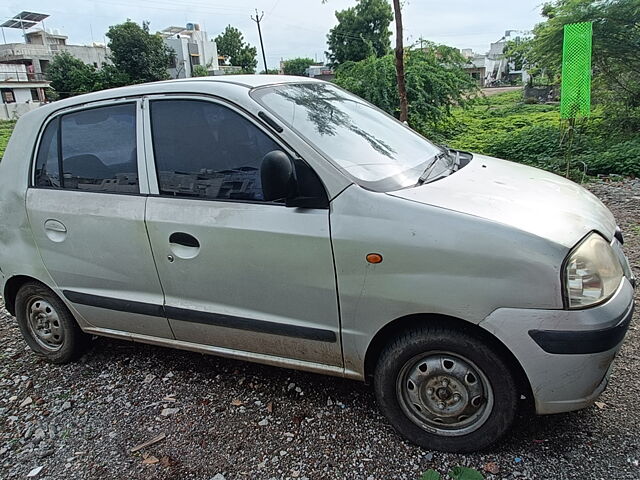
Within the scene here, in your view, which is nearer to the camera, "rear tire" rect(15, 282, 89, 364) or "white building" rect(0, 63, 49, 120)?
"rear tire" rect(15, 282, 89, 364)

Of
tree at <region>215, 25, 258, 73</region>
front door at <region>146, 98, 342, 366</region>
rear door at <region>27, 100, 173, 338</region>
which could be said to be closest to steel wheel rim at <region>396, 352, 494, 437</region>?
front door at <region>146, 98, 342, 366</region>

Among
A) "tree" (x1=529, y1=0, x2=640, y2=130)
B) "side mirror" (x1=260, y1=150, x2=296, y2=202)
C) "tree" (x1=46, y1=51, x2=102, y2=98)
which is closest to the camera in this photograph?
"side mirror" (x1=260, y1=150, x2=296, y2=202)

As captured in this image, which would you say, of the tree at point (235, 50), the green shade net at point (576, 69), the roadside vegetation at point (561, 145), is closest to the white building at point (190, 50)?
the tree at point (235, 50)

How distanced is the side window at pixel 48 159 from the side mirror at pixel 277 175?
164 cm

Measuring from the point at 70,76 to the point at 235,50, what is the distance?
99.9 ft

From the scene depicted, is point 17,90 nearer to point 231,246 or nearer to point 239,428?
point 231,246

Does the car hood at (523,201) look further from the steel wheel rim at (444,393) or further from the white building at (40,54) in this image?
the white building at (40,54)

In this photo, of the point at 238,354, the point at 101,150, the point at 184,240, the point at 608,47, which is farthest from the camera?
the point at 608,47

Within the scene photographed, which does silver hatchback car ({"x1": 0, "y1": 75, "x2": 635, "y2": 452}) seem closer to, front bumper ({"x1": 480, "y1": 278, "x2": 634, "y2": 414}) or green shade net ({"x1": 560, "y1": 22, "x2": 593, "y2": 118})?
front bumper ({"x1": 480, "y1": 278, "x2": 634, "y2": 414})

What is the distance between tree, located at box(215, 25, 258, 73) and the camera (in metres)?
67.7

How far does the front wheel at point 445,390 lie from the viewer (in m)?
2.12

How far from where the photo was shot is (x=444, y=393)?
225 centimetres

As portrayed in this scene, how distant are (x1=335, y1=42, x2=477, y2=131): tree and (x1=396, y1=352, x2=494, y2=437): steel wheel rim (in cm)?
1223

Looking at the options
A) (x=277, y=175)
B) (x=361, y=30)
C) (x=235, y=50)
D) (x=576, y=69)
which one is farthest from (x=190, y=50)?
(x=277, y=175)
